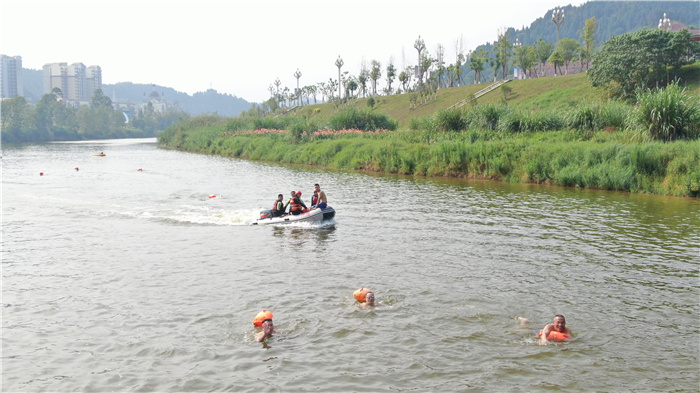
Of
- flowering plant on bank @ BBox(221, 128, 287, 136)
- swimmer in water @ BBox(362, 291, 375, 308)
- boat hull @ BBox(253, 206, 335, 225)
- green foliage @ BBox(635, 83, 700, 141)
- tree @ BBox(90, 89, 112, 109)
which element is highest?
tree @ BBox(90, 89, 112, 109)

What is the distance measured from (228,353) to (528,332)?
579cm

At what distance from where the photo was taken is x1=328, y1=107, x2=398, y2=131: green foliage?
5388cm

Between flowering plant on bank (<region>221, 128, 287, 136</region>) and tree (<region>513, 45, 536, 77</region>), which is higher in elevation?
tree (<region>513, 45, 536, 77</region>)

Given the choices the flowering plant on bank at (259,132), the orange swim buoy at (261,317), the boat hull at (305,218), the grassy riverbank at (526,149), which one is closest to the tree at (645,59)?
the grassy riverbank at (526,149)

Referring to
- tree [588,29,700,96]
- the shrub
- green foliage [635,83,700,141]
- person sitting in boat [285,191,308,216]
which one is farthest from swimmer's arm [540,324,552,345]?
tree [588,29,700,96]

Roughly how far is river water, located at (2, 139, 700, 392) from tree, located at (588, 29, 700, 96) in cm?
3494

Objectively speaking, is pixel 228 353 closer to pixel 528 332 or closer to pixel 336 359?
pixel 336 359

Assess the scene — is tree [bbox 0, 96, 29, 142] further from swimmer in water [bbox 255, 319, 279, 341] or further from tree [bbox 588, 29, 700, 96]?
swimmer in water [bbox 255, 319, 279, 341]

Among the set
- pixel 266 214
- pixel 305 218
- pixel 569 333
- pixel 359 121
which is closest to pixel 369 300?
pixel 569 333

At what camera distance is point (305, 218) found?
68.0 ft

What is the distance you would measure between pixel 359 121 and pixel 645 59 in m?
29.5

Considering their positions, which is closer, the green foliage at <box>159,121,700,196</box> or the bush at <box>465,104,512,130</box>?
the green foliage at <box>159,121,700,196</box>

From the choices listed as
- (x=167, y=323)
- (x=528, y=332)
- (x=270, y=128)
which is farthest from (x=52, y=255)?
(x=270, y=128)

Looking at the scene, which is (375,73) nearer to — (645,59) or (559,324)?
(645,59)
